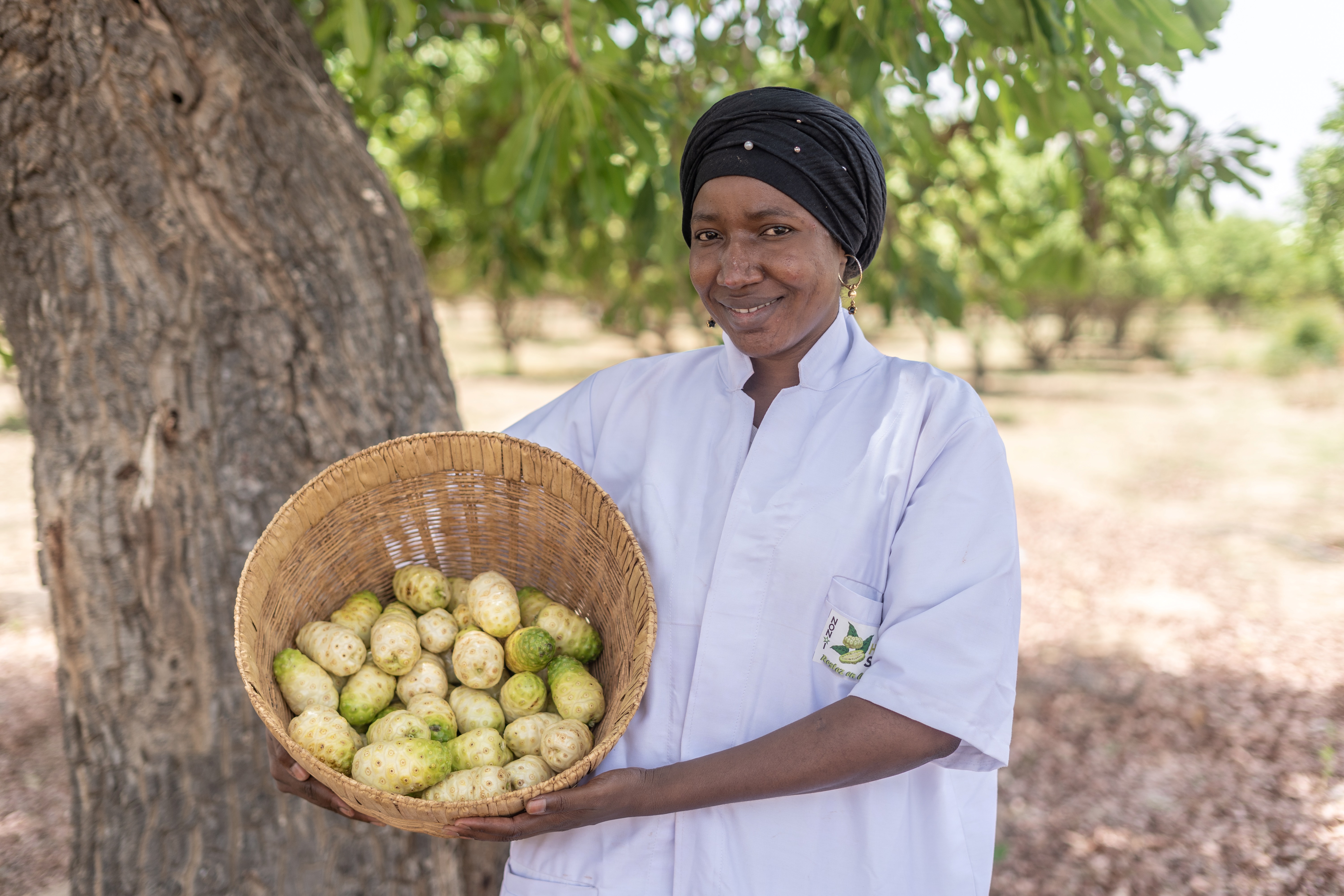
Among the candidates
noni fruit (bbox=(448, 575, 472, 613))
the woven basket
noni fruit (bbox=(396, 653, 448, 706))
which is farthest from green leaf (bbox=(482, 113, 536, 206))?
noni fruit (bbox=(396, 653, 448, 706))

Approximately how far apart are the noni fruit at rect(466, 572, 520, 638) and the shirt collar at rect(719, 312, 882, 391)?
0.61 m

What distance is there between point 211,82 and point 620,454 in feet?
4.79

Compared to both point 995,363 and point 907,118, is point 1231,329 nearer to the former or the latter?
point 995,363

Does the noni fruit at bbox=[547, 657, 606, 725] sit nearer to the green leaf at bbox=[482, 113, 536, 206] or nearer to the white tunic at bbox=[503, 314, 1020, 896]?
the white tunic at bbox=[503, 314, 1020, 896]

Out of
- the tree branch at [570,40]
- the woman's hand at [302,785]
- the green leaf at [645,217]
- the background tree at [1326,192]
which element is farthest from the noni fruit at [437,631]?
the background tree at [1326,192]

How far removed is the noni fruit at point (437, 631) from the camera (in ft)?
5.69

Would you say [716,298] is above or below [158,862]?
above

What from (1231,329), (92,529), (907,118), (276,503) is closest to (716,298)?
(276,503)

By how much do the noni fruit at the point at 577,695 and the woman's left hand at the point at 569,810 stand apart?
20cm

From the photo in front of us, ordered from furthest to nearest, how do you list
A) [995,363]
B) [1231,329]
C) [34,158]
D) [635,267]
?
[1231,329] → [995,363] → [635,267] → [34,158]

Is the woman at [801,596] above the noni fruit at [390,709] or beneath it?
above

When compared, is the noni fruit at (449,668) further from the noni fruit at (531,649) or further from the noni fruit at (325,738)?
the noni fruit at (325,738)

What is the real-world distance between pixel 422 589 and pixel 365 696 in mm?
253

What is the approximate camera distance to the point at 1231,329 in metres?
31.9
